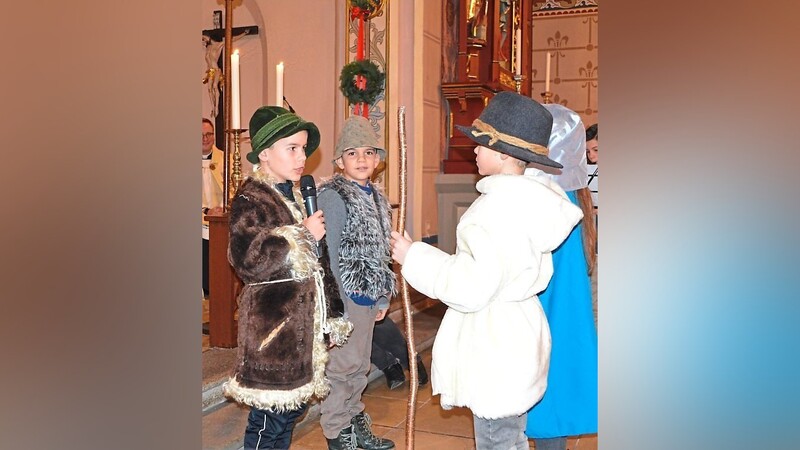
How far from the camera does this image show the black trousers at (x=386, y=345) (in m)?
3.62

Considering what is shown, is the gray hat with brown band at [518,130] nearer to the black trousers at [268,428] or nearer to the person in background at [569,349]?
the person in background at [569,349]

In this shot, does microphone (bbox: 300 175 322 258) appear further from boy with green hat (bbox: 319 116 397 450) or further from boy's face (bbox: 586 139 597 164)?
boy's face (bbox: 586 139 597 164)

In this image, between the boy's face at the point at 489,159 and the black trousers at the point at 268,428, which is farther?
the black trousers at the point at 268,428

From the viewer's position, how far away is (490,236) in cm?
178

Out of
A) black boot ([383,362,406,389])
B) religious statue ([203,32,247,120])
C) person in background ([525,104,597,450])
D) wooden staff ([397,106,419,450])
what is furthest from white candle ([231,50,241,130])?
religious statue ([203,32,247,120])

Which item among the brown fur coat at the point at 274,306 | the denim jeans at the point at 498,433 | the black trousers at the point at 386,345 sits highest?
the brown fur coat at the point at 274,306

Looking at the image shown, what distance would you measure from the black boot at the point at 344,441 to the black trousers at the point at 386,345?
95 cm

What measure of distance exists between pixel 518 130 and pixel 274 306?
88 centimetres

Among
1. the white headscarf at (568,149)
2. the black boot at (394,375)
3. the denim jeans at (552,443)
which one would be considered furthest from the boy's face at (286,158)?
the black boot at (394,375)
